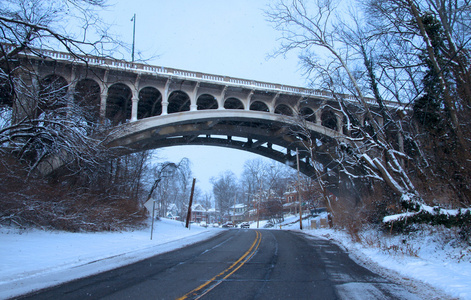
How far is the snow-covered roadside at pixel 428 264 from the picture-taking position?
6027 mm

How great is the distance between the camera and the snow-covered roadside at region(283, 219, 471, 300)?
6027 mm

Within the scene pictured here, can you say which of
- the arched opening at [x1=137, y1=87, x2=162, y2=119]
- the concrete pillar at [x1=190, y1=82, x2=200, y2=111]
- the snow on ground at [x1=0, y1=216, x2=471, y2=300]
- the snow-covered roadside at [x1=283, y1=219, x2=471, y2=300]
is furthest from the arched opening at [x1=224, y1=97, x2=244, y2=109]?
the snow-covered roadside at [x1=283, y1=219, x2=471, y2=300]

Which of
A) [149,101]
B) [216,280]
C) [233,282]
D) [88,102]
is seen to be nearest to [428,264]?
[233,282]

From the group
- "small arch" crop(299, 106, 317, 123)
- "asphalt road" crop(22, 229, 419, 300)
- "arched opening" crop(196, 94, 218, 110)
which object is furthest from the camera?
"small arch" crop(299, 106, 317, 123)

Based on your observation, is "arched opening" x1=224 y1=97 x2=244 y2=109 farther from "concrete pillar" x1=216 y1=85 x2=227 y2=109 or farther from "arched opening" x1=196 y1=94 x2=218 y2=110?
"concrete pillar" x1=216 y1=85 x2=227 y2=109

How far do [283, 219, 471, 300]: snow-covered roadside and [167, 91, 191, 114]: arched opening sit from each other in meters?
23.6

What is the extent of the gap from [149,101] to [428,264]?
1155 inches

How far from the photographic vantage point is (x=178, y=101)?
1334 inches

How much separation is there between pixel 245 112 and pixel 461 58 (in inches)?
818

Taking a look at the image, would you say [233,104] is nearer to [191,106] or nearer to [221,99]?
[221,99]

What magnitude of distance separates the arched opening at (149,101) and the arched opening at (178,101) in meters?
1.22

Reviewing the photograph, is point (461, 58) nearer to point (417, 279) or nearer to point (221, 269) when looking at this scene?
point (417, 279)

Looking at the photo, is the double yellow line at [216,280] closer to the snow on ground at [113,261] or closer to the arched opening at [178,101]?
the snow on ground at [113,261]

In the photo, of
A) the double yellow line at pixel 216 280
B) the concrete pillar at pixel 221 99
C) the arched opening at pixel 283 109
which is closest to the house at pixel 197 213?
the arched opening at pixel 283 109
